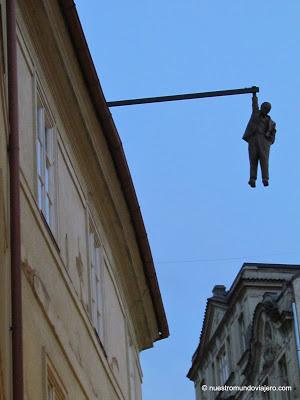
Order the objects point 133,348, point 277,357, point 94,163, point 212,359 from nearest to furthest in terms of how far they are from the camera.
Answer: point 94,163 < point 133,348 < point 277,357 < point 212,359

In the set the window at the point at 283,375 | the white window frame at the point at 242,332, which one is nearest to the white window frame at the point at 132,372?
the window at the point at 283,375

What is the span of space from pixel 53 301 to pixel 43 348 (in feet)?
3.66

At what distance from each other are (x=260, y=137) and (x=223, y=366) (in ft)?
135

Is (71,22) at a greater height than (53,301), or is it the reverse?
(71,22)

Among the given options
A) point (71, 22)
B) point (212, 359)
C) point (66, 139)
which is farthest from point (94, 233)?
point (212, 359)

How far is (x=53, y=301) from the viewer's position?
52.5 ft

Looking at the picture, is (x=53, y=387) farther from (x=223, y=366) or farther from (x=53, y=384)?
(x=223, y=366)

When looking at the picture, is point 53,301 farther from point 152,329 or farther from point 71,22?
point 152,329

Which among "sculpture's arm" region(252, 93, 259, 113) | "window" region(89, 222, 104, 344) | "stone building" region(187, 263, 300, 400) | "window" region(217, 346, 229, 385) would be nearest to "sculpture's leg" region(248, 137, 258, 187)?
"sculpture's arm" region(252, 93, 259, 113)

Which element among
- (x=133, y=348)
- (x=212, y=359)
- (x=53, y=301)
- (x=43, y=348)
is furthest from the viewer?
(x=212, y=359)

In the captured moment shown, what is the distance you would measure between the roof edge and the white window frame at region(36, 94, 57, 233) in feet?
3.23

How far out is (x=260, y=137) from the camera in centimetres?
1519

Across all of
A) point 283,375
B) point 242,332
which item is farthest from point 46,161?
point 242,332

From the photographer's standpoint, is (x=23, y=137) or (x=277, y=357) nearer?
(x=23, y=137)
